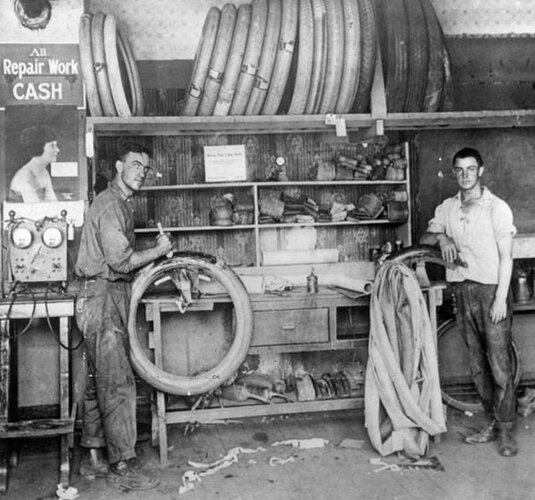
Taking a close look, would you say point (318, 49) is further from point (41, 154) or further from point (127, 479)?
point (127, 479)

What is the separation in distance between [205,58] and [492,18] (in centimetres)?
247

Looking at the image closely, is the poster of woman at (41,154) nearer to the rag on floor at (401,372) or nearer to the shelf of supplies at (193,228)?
the shelf of supplies at (193,228)

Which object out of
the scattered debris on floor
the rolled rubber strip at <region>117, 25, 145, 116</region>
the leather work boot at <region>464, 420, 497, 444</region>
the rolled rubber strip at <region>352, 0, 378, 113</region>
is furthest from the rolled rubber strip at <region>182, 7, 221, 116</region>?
the leather work boot at <region>464, 420, 497, 444</region>

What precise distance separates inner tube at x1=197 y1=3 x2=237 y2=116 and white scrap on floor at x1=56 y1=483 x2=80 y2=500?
7.72 feet

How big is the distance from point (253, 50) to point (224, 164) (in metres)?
1.04

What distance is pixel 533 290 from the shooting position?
503cm

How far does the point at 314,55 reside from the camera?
4.25 metres

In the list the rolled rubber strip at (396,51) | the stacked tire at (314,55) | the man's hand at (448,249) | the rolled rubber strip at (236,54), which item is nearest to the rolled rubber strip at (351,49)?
the stacked tire at (314,55)

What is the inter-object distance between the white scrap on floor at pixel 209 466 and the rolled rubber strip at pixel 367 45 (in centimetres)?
235

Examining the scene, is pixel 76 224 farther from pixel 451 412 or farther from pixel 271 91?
pixel 451 412

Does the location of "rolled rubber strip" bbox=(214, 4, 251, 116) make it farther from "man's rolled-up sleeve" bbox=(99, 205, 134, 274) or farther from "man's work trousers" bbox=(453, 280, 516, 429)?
"man's work trousers" bbox=(453, 280, 516, 429)

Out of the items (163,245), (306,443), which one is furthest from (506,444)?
(163,245)

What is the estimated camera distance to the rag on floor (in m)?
3.84

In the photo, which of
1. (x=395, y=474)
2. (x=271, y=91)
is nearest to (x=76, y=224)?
(x=271, y=91)
